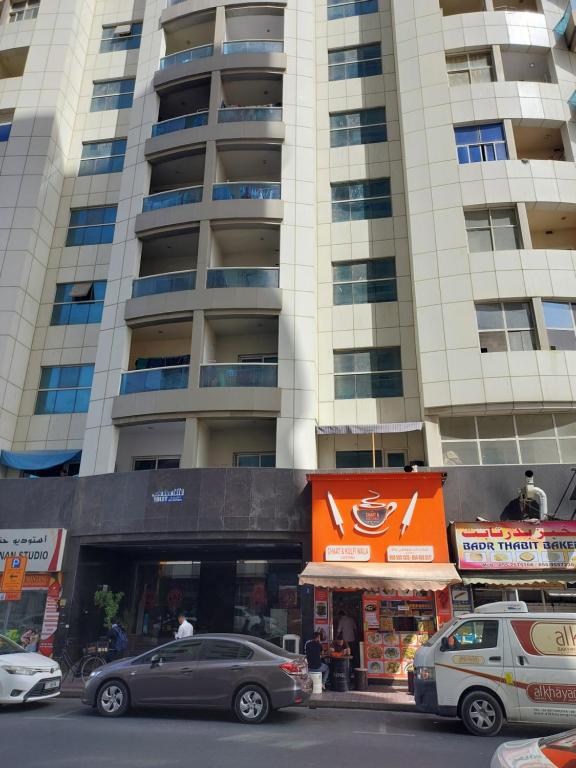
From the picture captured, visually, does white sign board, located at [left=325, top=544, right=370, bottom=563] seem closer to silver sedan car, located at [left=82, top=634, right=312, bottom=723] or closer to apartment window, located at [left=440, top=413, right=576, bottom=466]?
A: apartment window, located at [left=440, top=413, right=576, bottom=466]

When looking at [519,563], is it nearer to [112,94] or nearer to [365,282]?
[365,282]

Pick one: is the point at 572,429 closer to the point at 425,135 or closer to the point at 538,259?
the point at 538,259

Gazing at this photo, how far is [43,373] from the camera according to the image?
22.4 m

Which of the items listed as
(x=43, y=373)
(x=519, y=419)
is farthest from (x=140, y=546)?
(x=519, y=419)

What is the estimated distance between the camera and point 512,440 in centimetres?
1770

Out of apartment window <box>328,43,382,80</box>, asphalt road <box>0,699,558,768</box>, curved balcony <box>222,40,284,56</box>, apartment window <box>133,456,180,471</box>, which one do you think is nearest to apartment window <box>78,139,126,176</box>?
curved balcony <box>222,40,284,56</box>

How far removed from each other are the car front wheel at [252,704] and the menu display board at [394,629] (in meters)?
6.46

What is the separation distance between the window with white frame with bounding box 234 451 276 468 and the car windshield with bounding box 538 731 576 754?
51.0ft

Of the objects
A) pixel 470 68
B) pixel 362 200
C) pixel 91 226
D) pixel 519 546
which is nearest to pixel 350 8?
pixel 470 68

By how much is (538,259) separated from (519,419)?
5.63 meters

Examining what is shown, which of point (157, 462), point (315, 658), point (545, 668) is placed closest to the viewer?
point (545, 668)

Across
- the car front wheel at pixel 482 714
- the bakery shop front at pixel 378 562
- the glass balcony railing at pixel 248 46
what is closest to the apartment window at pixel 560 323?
the bakery shop front at pixel 378 562

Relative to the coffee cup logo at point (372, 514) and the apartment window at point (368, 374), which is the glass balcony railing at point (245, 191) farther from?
the coffee cup logo at point (372, 514)

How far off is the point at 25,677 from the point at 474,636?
889 centimetres
